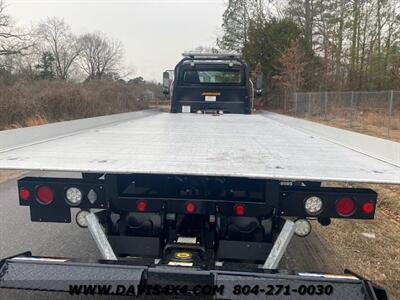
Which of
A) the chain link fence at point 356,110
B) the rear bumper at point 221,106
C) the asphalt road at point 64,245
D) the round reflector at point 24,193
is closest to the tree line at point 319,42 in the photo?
the chain link fence at point 356,110

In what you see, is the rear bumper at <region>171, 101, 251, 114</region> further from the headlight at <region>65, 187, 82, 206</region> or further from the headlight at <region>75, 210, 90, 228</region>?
the headlight at <region>65, 187, 82, 206</region>

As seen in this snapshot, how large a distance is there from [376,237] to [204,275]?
3209mm

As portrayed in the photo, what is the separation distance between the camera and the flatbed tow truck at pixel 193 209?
2.09 m

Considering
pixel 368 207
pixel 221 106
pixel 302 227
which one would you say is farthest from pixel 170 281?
pixel 221 106

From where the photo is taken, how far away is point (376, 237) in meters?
4.41

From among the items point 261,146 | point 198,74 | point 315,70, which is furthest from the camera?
point 315,70

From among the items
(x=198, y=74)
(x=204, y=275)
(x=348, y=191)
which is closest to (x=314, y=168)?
(x=348, y=191)

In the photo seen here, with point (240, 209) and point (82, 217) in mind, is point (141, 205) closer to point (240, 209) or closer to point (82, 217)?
point (82, 217)

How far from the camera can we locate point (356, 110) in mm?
20016

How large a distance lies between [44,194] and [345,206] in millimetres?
2153

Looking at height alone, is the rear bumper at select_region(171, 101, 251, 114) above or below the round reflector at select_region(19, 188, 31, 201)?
above

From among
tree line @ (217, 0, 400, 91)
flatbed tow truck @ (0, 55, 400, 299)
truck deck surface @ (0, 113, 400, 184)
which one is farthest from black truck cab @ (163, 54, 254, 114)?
tree line @ (217, 0, 400, 91)

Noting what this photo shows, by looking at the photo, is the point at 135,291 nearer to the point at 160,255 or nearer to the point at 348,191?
the point at 160,255

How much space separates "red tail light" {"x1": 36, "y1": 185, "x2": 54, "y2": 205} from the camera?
2.57 meters
